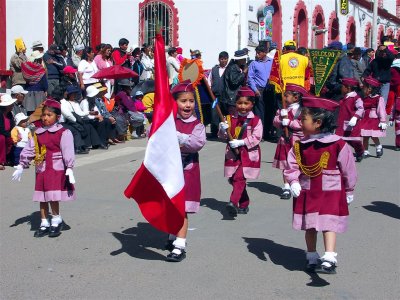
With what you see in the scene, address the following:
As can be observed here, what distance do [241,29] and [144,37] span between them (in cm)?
288

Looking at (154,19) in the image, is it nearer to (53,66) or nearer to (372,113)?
(53,66)

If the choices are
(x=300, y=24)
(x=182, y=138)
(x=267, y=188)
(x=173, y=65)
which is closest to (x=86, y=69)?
(x=173, y=65)

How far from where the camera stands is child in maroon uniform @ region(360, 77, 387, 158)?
42.7 ft

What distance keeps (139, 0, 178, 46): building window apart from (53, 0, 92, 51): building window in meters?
2.04

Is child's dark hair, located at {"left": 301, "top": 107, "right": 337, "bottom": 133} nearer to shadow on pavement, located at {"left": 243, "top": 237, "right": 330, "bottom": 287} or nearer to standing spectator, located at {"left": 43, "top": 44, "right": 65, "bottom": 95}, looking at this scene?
shadow on pavement, located at {"left": 243, "top": 237, "right": 330, "bottom": 287}

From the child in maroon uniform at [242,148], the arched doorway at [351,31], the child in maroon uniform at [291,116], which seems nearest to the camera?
the child in maroon uniform at [242,148]

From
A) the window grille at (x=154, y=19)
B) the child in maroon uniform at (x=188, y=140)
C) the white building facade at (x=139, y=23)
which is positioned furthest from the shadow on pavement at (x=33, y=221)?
the window grille at (x=154, y=19)

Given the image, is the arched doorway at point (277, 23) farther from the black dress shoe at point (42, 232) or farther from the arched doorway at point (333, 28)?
the black dress shoe at point (42, 232)

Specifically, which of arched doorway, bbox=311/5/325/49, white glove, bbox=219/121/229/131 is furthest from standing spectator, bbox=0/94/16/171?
arched doorway, bbox=311/5/325/49

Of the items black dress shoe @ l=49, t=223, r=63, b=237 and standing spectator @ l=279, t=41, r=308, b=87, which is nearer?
black dress shoe @ l=49, t=223, r=63, b=237

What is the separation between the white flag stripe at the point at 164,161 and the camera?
6.32 m

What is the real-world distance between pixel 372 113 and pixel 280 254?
22.6ft

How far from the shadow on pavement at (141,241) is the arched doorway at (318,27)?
2352 centimetres

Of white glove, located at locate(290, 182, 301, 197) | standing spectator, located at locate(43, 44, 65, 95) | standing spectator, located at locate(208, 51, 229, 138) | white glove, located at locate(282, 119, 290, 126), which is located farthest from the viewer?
standing spectator, located at locate(43, 44, 65, 95)
